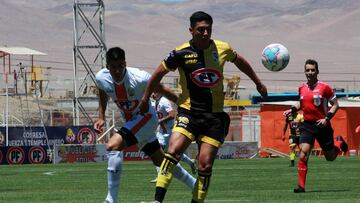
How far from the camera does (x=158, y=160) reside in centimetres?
1394

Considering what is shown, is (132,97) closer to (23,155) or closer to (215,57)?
(215,57)

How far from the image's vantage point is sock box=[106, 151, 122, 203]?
13312 mm

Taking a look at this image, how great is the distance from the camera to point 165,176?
12.1 metres

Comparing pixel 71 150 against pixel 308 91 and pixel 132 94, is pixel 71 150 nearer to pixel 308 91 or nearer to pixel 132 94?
pixel 308 91

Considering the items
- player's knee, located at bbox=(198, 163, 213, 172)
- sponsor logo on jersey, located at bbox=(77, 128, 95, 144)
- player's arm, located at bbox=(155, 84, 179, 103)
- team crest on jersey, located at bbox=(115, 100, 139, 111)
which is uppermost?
player's arm, located at bbox=(155, 84, 179, 103)

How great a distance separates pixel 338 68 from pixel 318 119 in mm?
179984

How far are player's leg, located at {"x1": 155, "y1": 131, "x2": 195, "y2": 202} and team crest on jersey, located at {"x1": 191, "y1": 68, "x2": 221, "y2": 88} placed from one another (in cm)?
61

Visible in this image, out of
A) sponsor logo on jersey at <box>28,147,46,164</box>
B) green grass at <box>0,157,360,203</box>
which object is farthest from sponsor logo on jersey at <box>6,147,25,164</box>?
green grass at <box>0,157,360,203</box>

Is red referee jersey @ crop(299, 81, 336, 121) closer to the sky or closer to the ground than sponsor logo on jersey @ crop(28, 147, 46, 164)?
closer to the sky

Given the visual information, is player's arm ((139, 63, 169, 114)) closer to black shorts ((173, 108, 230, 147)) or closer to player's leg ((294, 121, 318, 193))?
black shorts ((173, 108, 230, 147))

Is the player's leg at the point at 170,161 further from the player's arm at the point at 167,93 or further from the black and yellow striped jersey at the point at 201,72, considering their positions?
the player's arm at the point at 167,93

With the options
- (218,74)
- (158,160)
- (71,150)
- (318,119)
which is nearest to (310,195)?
(318,119)

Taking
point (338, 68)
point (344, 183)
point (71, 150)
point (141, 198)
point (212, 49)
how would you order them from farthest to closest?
1. point (338, 68)
2. point (71, 150)
3. point (344, 183)
4. point (141, 198)
5. point (212, 49)

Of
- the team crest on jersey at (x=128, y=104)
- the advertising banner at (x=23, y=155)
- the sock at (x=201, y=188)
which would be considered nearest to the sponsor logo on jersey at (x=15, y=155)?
the advertising banner at (x=23, y=155)
